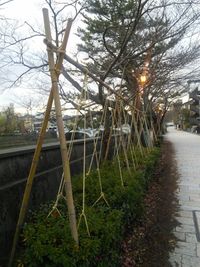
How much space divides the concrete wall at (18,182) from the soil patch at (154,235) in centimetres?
144

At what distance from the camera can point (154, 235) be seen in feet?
14.3

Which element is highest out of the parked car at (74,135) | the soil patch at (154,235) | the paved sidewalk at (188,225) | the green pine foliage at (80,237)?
the parked car at (74,135)

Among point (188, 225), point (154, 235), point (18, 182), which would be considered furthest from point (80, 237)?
point (188, 225)

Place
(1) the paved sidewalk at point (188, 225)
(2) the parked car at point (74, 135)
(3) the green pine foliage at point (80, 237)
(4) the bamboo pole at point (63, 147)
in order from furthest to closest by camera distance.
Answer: (1) the paved sidewalk at point (188, 225) < (2) the parked car at point (74, 135) < (4) the bamboo pole at point (63, 147) < (3) the green pine foliage at point (80, 237)

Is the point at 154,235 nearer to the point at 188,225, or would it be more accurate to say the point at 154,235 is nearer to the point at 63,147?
the point at 188,225

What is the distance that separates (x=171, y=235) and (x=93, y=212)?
6.26 ft

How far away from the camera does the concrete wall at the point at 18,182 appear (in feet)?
11.0

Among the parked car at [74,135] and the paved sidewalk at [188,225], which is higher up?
the parked car at [74,135]

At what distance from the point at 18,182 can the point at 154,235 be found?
87.9 inches

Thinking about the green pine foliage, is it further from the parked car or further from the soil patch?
the parked car

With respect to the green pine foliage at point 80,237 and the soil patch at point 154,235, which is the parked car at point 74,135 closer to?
the green pine foliage at point 80,237

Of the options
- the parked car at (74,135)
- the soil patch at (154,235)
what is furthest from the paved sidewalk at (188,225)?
the parked car at (74,135)

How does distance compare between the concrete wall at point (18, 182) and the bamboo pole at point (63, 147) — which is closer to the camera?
the bamboo pole at point (63, 147)

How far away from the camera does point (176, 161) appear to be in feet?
40.9
